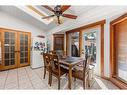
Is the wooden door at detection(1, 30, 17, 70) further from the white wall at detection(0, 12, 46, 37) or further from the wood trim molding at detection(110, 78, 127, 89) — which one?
the wood trim molding at detection(110, 78, 127, 89)

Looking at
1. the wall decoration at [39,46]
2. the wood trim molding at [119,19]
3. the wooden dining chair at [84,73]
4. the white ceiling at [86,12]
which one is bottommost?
the wooden dining chair at [84,73]

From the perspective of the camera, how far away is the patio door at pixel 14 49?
5043mm

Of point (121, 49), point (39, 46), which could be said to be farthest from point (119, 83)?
point (39, 46)

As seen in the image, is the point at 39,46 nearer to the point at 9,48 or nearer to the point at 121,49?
the point at 9,48

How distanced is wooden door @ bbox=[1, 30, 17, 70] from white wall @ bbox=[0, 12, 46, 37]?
30 cm

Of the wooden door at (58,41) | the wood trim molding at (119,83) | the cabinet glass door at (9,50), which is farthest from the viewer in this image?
the wooden door at (58,41)

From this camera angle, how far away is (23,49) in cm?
592

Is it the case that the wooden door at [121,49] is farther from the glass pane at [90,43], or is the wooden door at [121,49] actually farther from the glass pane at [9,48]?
the glass pane at [9,48]

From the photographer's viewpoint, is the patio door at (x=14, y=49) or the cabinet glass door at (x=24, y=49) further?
the cabinet glass door at (x=24, y=49)

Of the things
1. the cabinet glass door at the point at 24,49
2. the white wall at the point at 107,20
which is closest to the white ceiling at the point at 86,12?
the white wall at the point at 107,20

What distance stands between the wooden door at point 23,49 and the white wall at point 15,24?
0.31 m

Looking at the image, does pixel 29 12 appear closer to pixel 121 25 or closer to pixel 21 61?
pixel 21 61

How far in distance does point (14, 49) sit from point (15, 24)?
1.22 m
